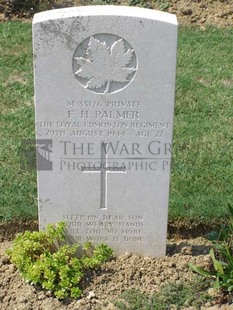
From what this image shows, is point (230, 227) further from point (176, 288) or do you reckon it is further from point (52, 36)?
point (52, 36)

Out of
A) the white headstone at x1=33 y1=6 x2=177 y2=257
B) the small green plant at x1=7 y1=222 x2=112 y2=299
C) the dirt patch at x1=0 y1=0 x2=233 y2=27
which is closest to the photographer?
the white headstone at x1=33 y1=6 x2=177 y2=257

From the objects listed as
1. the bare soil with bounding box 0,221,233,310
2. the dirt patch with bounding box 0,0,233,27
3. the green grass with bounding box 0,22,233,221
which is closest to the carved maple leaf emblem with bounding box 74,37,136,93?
the bare soil with bounding box 0,221,233,310

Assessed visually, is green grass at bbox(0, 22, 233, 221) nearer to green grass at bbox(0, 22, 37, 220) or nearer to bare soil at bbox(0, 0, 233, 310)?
green grass at bbox(0, 22, 37, 220)

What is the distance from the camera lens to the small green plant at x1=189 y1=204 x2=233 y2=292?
13.3ft

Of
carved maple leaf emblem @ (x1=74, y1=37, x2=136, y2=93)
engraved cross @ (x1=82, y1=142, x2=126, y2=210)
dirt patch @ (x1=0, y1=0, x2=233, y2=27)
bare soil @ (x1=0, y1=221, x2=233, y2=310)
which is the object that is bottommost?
bare soil @ (x1=0, y1=221, x2=233, y2=310)

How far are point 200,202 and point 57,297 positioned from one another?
1.41 m

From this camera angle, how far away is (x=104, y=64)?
3859mm

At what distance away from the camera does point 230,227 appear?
4168mm

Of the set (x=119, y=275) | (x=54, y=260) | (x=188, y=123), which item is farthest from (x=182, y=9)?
(x=54, y=260)

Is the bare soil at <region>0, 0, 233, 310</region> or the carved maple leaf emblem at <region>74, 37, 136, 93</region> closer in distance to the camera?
the carved maple leaf emblem at <region>74, 37, 136, 93</region>

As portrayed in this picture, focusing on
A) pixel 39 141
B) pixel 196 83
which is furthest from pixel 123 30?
pixel 196 83

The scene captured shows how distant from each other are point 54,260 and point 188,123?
93.9 inches

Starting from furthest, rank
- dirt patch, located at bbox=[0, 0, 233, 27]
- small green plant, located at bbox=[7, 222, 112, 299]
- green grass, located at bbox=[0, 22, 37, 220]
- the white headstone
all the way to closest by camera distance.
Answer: dirt patch, located at bbox=[0, 0, 233, 27] → green grass, located at bbox=[0, 22, 37, 220] → small green plant, located at bbox=[7, 222, 112, 299] → the white headstone

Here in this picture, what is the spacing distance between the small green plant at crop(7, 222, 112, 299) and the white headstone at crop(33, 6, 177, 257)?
0.12 meters
